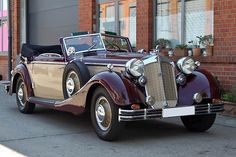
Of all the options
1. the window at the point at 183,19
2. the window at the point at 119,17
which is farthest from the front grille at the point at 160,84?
the window at the point at 119,17

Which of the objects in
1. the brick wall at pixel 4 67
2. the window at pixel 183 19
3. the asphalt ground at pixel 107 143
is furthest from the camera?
the brick wall at pixel 4 67

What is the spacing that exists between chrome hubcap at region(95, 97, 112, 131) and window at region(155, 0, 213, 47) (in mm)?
4682

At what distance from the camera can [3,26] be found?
20.1 meters

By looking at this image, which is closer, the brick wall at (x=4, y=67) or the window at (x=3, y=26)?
the brick wall at (x=4, y=67)

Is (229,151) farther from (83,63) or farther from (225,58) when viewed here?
(225,58)

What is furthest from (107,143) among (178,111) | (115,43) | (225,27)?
Result: (225,27)

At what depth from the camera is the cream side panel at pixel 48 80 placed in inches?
332

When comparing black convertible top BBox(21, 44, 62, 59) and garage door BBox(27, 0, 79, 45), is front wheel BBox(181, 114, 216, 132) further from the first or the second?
garage door BBox(27, 0, 79, 45)

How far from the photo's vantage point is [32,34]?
18719mm

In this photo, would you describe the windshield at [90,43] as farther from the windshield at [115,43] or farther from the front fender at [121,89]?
the front fender at [121,89]

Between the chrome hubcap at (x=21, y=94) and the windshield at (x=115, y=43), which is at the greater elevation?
the windshield at (x=115, y=43)

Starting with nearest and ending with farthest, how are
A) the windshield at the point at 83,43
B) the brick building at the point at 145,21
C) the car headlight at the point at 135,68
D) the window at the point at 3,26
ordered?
the car headlight at the point at 135,68
the windshield at the point at 83,43
the brick building at the point at 145,21
the window at the point at 3,26

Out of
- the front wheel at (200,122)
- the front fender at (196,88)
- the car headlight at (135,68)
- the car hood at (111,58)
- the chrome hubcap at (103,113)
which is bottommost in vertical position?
the front wheel at (200,122)

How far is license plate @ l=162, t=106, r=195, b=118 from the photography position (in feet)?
21.5
